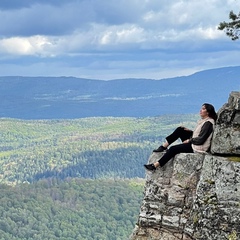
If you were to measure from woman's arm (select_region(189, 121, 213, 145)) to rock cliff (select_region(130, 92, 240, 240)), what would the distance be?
371mm

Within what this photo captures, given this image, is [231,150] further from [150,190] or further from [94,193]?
[94,193]

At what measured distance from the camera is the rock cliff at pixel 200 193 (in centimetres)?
1334

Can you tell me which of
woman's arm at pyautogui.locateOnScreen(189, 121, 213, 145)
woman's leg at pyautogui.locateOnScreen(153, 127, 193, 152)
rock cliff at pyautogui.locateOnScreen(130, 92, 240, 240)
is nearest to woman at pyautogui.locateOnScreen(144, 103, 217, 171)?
woman's arm at pyautogui.locateOnScreen(189, 121, 213, 145)

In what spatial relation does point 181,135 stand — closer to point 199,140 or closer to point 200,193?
point 199,140

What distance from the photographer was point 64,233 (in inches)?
5684

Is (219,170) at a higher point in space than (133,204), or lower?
higher

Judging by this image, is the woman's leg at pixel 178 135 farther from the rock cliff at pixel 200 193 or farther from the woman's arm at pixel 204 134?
the woman's arm at pixel 204 134

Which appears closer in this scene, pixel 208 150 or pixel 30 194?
pixel 208 150

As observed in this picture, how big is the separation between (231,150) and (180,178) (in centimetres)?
173

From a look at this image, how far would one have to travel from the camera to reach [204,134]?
15.0 m

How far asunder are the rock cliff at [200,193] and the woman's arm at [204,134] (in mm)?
371

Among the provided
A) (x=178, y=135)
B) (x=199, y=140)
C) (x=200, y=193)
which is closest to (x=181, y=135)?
(x=178, y=135)

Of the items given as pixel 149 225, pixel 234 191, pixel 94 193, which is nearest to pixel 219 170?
pixel 234 191

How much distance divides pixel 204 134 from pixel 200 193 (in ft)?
6.12
